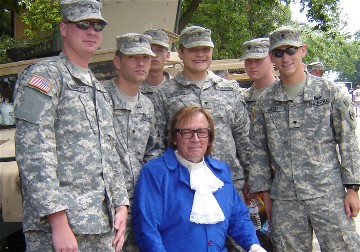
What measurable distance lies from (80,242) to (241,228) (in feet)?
3.46

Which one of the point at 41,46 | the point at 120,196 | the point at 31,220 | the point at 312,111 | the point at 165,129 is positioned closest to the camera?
the point at 31,220

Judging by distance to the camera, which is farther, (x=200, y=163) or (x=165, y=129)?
(x=165, y=129)

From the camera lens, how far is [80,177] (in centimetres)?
243

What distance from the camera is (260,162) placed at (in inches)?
136

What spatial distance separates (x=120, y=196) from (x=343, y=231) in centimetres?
144

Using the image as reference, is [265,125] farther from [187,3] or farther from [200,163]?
[187,3]

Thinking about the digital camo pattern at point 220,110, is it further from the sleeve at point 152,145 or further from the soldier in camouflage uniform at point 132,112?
the soldier in camouflage uniform at point 132,112

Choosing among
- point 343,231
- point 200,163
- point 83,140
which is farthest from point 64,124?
point 343,231

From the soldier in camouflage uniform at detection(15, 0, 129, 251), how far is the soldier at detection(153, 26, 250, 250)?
36.7 inches

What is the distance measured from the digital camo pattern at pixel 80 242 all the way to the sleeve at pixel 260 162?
1243 millimetres

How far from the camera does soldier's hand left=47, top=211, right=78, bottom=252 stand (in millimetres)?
2232

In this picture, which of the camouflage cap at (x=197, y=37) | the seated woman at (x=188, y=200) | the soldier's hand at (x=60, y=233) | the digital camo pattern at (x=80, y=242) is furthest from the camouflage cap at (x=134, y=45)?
the soldier's hand at (x=60, y=233)

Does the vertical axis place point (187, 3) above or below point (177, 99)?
above

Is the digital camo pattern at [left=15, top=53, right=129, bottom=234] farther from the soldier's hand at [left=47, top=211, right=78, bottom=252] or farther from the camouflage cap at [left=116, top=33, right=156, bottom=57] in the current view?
the camouflage cap at [left=116, top=33, right=156, bottom=57]
